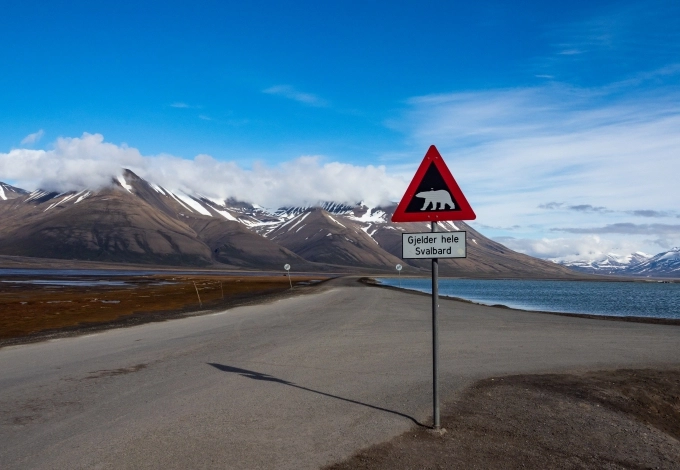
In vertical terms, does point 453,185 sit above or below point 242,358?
above

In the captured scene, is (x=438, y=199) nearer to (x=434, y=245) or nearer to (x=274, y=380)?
(x=434, y=245)

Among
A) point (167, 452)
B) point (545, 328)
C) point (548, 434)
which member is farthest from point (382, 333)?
point (167, 452)

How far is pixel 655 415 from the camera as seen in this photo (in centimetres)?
962

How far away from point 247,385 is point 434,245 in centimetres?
477

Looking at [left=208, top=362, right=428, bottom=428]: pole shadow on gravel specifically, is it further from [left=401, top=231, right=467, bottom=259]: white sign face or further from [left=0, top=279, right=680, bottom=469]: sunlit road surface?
[left=401, top=231, right=467, bottom=259]: white sign face

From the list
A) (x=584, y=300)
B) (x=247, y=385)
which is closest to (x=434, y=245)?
(x=247, y=385)

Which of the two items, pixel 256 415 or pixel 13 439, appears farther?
pixel 256 415

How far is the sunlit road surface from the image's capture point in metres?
7.08

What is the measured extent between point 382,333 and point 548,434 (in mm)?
12156

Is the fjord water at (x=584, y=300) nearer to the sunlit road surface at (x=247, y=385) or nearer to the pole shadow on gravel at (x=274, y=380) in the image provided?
the sunlit road surface at (x=247, y=385)

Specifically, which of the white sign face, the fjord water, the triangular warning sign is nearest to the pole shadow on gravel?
the white sign face

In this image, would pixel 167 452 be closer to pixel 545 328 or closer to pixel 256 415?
pixel 256 415

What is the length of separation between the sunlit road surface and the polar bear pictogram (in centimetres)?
→ 302

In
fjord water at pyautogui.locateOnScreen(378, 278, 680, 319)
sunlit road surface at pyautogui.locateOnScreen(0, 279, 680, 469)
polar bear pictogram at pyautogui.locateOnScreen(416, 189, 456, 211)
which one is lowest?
fjord water at pyautogui.locateOnScreen(378, 278, 680, 319)
